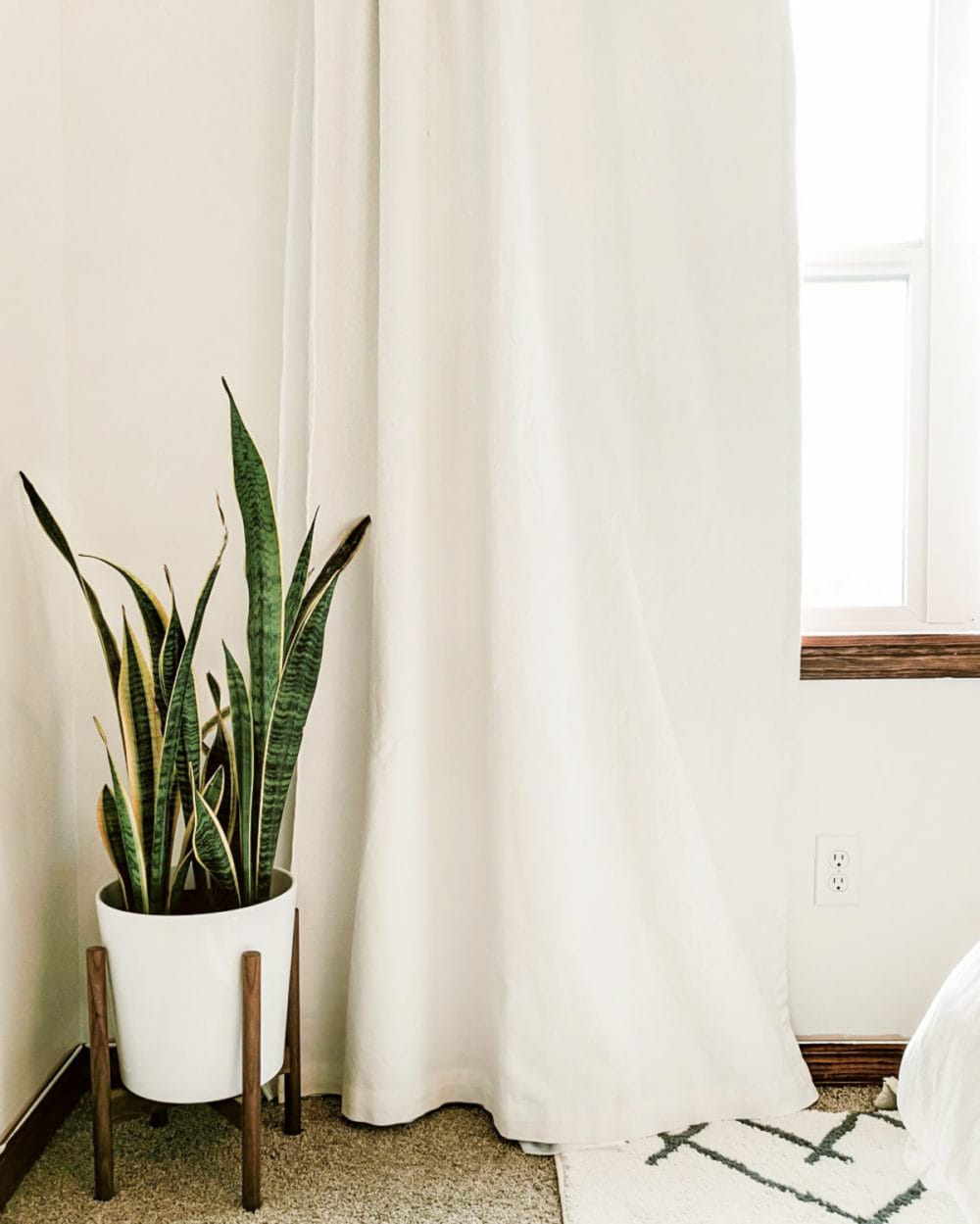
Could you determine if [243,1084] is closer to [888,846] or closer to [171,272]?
[888,846]

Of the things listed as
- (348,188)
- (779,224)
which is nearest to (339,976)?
(348,188)

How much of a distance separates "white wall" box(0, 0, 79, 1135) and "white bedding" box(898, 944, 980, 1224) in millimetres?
1174

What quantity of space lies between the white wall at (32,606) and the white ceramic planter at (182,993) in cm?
18

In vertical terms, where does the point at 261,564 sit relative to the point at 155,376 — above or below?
below

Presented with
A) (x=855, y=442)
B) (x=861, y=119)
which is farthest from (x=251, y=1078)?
(x=861, y=119)

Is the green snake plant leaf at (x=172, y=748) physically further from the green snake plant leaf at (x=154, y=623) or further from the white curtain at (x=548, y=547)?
the white curtain at (x=548, y=547)

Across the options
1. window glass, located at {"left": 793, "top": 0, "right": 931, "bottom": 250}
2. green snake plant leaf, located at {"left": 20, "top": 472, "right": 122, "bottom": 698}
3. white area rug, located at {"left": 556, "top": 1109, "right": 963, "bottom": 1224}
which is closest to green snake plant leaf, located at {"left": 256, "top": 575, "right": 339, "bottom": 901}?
green snake plant leaf, located at {"left": 20, "top": 472, "right": 122, "bottom": 698}

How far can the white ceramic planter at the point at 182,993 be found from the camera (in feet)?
4.70

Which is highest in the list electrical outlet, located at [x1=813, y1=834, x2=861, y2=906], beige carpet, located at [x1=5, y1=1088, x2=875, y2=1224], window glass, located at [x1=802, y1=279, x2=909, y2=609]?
window glass, located at [x1=802, y1=279, x2=909, y2=609]

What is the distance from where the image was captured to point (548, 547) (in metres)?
1.63

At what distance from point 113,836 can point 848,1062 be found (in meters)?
1.23

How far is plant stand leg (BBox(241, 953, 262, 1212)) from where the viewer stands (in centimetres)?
145

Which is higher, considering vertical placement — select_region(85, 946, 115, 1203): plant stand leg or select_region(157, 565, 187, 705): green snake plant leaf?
select_region(157, 565, 187, 705): green snake plant leaf

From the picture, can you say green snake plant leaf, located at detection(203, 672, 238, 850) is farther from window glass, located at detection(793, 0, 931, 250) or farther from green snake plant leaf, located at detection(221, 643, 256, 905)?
window glass, located at detection(793, 0, 931, 250)
